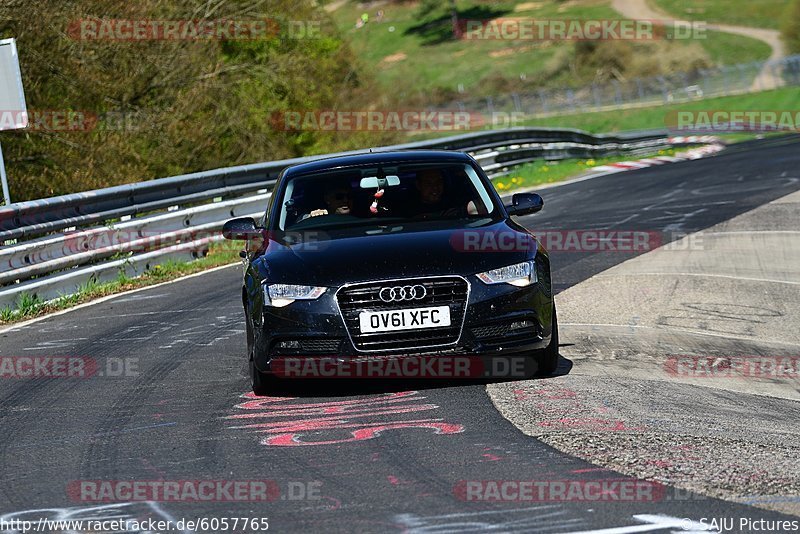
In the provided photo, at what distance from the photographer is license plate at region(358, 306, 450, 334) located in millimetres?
7281

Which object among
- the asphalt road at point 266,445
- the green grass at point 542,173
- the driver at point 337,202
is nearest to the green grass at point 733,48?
the green grass at point 542,173

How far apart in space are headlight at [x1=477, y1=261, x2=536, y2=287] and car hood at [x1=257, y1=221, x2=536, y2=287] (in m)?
0.04

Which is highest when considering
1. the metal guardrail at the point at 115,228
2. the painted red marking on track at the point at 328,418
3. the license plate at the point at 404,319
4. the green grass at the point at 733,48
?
the license plate at the point at 404,319

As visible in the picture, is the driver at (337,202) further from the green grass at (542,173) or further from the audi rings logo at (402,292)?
the green grass at (542,173)

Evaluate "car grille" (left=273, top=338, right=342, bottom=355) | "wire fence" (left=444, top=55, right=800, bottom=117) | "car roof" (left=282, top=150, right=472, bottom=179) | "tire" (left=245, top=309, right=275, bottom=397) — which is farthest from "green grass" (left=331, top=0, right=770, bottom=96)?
"car grille" (left=273, top=338, right=342, bottom=355)

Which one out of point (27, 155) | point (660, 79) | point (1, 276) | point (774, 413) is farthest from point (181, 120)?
point (660, 79)

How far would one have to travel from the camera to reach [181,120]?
25656 mm

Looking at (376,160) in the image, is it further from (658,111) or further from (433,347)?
(658,111)

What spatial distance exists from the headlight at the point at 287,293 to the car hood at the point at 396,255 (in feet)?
0.12

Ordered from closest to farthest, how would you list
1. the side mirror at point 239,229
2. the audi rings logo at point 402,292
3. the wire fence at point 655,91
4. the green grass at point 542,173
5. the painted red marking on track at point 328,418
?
the painted red marking on track at point 328,418 → the audi rings logo at point 402,292 → the side mirror at point 239,229 → the green grass at point 542,173 → the wire fence at point 655,91

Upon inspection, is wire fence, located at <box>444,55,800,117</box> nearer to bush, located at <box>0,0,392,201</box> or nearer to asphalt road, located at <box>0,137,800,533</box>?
bush, located at <box>0,0,392,201</box>

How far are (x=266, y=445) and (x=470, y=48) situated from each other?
107 meters

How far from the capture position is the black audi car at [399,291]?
24.0 feet

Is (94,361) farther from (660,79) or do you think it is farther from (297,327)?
(660,79)
